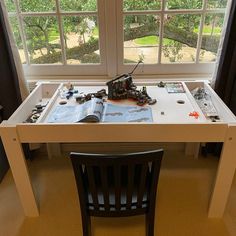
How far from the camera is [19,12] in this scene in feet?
5.96

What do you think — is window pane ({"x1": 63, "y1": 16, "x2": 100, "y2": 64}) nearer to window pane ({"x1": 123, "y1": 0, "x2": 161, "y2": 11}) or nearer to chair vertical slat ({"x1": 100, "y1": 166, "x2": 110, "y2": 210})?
window pane ({"x1": 123, "y1": 0, "x2": 161, "y2": 11})

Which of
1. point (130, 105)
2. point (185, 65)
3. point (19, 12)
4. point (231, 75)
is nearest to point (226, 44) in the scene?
point (231, 75)

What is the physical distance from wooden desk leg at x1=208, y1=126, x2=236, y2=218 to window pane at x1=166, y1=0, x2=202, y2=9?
993 mm

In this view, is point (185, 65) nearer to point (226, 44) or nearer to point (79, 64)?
point (226, 44)

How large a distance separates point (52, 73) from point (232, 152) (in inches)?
56.7

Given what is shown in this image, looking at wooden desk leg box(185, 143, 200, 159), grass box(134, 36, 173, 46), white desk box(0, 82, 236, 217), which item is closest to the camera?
white desk box(0, 82, 236, 217)

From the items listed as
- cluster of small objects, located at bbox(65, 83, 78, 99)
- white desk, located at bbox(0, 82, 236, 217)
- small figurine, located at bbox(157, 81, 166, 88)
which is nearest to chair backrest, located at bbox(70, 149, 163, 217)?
white desk, located at bbox(0, 82, 236, 217)

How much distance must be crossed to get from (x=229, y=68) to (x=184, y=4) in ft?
1.85

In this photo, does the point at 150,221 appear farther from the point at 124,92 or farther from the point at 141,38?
the point at 141,38

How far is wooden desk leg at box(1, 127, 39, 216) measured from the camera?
135 centimetres

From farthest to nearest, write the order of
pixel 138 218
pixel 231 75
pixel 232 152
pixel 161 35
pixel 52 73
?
pixel 52 73
pixel 161 35
pixel 231 75
pixel 138 218
pixel 232 152

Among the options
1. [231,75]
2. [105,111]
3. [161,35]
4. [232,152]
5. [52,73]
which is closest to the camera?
[232,152]

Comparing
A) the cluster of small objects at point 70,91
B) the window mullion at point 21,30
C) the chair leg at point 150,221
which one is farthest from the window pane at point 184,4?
the chair leg at point 150,221

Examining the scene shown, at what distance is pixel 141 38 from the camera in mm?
1920
